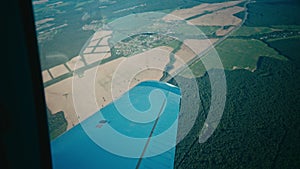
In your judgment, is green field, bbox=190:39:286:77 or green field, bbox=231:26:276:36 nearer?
green field, bbox=190:39:286:77

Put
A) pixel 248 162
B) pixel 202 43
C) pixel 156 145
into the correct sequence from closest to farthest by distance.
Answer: pixel 156 145
pixel 248 162
pixel 202 43

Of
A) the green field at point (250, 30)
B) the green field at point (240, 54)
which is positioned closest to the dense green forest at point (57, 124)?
the green field at point (240, 54)

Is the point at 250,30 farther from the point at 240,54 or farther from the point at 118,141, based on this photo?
the point at 118,141

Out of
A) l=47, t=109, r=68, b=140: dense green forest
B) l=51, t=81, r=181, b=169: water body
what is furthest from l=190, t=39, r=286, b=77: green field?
l=51, t=81, r=181, b=169: water body

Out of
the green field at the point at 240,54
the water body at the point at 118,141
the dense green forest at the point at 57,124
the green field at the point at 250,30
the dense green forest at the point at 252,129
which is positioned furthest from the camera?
the green field at the point at 250,30

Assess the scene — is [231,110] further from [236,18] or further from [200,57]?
[236,18]

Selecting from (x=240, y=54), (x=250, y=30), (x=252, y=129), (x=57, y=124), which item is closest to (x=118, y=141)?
(x=252, y=129)

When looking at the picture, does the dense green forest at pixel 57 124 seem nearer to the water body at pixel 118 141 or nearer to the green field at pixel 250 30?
the water body at pixel 118 141

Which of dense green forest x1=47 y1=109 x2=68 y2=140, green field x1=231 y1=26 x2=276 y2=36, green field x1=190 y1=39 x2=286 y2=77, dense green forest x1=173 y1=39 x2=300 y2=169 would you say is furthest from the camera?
green field x1=231 y1=26 x2=276 y2=36

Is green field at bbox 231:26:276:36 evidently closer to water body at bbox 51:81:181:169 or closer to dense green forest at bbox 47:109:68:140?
dense green forest at bbox 47:109:68:140

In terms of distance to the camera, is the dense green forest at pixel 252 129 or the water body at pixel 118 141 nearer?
the water body at pixel 118 141

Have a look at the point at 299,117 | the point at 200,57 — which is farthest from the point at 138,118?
the point at 200,57
